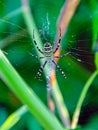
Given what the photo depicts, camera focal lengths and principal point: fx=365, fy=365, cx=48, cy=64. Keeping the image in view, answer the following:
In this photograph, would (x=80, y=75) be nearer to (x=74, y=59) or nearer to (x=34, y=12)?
(x=74, y=59)

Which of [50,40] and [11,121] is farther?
[50,40]

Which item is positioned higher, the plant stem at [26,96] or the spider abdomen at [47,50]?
the plant stem at [26,96]

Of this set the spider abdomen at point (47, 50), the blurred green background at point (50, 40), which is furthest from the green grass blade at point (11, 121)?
the blurred green background at point (50, 40)

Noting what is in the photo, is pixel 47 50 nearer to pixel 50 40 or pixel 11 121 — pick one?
pixel 50 40

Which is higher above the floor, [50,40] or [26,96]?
[26,96]

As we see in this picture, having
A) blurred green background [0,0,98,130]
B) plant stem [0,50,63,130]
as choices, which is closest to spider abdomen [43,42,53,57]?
blurred green background [0,0,98,130]

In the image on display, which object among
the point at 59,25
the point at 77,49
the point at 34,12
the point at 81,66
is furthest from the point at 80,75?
the point at 59,25

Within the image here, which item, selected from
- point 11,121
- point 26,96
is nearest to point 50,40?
point 11,121

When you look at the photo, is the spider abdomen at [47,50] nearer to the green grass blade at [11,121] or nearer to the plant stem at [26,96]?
the green grass blade at [11,121]
